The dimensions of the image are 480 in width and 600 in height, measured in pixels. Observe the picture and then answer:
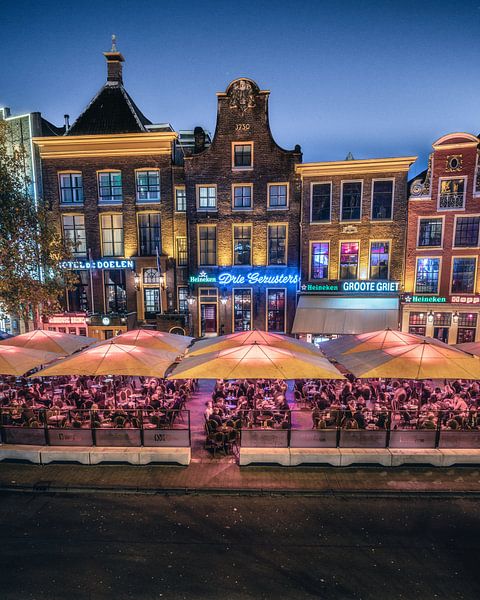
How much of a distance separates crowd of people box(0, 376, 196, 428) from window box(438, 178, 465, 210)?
56.0 ft

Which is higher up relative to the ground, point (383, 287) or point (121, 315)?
point (383, 287)

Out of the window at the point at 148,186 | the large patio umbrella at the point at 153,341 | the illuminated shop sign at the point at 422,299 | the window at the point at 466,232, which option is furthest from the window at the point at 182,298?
the window at the point at 466,232

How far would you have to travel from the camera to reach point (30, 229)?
1848 centimetres

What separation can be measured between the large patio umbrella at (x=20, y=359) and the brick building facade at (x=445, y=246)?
18487 mm

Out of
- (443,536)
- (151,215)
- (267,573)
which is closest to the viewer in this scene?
(267,573)

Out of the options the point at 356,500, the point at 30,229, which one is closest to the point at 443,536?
the point at 356,500

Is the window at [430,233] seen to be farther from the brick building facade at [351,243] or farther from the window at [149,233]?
the window at [149,233]

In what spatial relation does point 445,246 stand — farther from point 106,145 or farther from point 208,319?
point 106,145

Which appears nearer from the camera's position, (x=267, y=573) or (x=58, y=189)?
(x=267, y=573)

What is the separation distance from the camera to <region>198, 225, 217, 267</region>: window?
21922mm

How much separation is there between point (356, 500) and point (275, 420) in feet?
9.59

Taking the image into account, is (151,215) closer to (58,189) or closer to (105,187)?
(105,187)

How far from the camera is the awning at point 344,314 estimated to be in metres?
19.5

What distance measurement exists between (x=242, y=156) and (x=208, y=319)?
1036 centimetres
